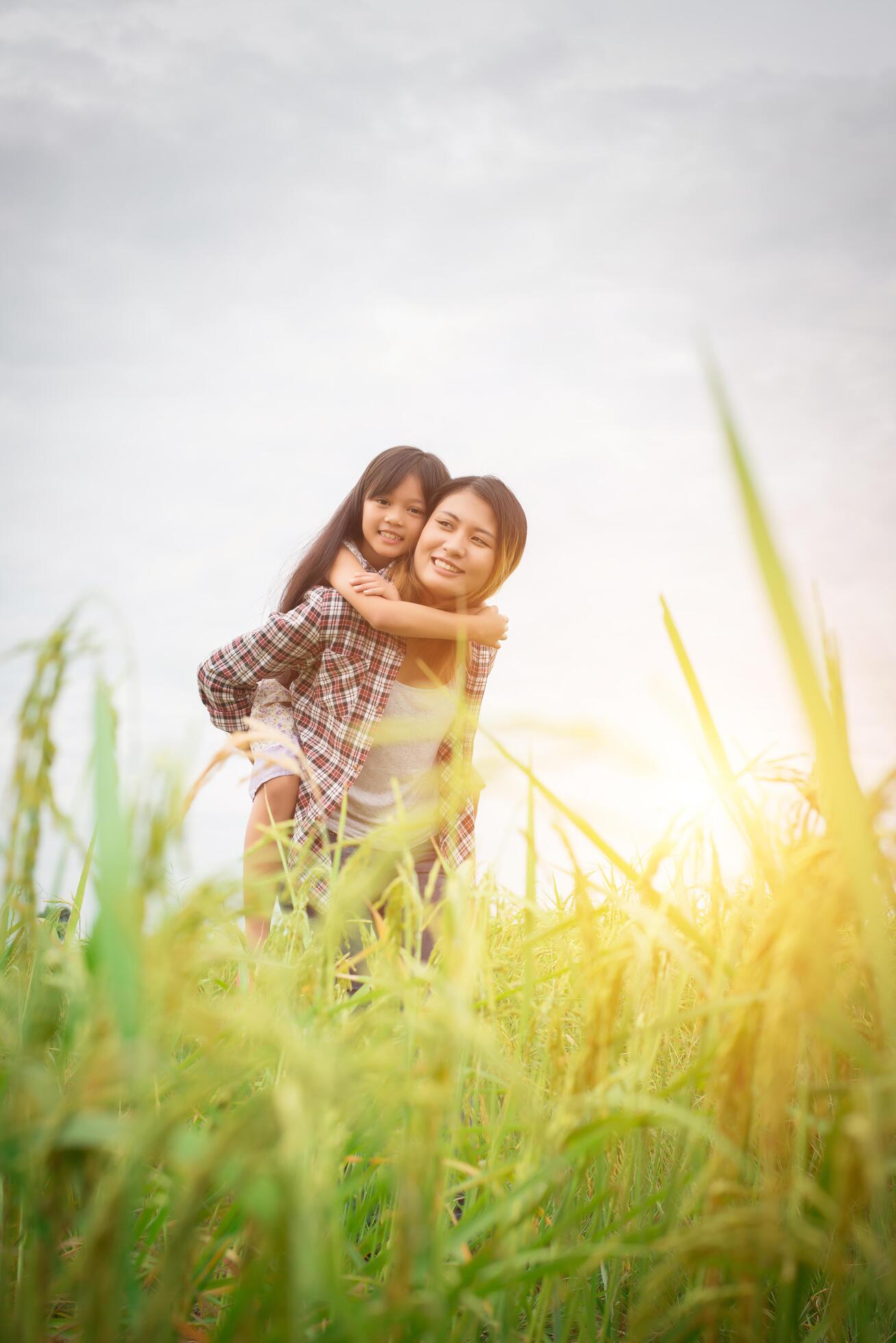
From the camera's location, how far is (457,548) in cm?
299

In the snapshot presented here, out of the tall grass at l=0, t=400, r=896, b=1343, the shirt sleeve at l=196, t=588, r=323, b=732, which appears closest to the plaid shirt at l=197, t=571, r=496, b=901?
the shirt sleeve at l=196, t=588, r=323, b=732

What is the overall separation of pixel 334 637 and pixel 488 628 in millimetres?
517

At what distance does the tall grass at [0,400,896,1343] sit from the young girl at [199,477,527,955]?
79.6 inches

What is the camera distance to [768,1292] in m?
1.04

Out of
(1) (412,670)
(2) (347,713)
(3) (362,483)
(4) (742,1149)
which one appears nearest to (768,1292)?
(4) (742,1149)

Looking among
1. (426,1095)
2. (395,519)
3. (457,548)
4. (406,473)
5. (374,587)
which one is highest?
(406,473)

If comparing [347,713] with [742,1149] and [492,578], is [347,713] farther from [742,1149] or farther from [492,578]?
[742,1149]

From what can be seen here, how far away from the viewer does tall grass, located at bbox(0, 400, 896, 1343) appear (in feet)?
1.24

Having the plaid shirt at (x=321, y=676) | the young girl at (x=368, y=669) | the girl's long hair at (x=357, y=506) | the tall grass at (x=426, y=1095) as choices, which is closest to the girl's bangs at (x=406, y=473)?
the girl's long hair at (x=357, y=506)

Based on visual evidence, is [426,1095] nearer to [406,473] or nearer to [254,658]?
[254,658]

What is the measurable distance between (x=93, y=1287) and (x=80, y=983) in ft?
0.47

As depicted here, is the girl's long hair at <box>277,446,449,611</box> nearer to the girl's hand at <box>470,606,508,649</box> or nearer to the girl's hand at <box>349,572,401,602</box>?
the girl's hand at <box>349,572,401,602</box>

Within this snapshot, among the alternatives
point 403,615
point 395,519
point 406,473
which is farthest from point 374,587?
point 406,473

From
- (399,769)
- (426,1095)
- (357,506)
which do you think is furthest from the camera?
(357,506)
